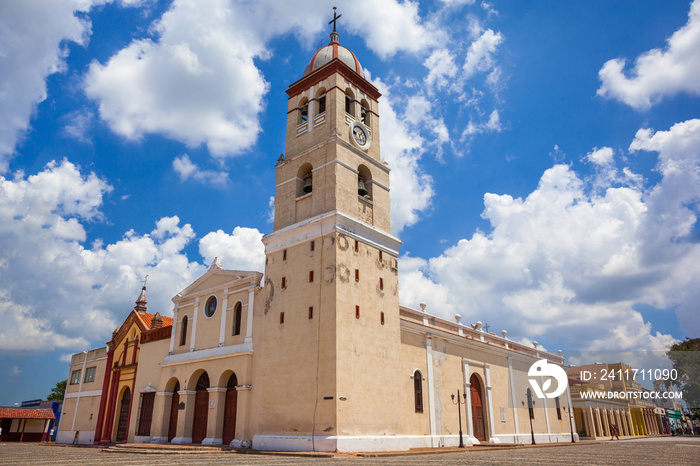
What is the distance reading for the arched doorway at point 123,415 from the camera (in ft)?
97.2

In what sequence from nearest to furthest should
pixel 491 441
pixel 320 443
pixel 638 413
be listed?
pixel 320 443 → pixel 491 441 → pixel 638 413

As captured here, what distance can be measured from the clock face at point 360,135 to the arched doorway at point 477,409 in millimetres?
15085

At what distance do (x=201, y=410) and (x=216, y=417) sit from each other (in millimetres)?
2153

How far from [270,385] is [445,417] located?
9661mm

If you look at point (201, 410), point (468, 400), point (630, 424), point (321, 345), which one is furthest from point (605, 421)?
point (201, 410)

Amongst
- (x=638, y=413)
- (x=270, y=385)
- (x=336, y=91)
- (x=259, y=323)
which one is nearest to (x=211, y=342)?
(x=259, y=323)

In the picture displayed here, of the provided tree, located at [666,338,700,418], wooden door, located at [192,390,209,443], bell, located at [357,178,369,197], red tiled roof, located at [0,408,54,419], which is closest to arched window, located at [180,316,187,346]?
wooden door, located at [192,390,209,443]

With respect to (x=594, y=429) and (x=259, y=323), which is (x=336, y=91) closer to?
(x=259, y=323)

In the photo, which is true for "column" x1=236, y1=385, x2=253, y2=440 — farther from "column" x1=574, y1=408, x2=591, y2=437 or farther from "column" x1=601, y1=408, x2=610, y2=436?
A: "column" x1=601, y1=408, x2=610, y2=436

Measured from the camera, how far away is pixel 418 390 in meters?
23.9

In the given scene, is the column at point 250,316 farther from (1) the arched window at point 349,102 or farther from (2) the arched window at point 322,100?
Answer: (1) the arched window at point 349,102

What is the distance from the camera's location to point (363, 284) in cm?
2200

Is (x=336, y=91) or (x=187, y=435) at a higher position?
(x=336, y=91)

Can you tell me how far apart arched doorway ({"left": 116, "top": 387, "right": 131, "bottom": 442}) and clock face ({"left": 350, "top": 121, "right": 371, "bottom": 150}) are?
21396 mm
